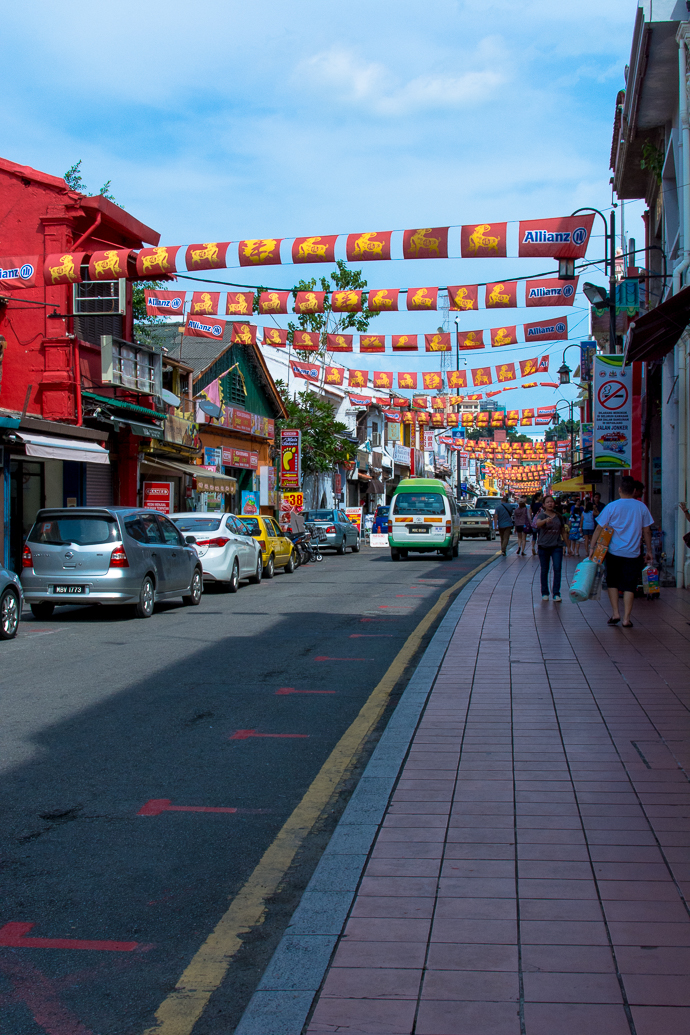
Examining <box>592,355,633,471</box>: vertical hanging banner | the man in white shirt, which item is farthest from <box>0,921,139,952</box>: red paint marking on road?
<box>592,355,633,471</box>: vertical hanging banner

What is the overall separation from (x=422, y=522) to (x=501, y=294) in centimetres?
1214

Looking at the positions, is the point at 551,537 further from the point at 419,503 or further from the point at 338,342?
the point at 419,503

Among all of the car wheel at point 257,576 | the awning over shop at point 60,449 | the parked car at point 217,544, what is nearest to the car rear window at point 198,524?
the parked car at point 217,544

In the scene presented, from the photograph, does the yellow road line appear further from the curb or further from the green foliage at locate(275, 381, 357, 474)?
the green foliage at locate(275, 381, 357, 474)

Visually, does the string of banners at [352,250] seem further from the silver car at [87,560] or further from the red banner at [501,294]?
the silver car at [87,560]

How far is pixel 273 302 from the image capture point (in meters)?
18.0

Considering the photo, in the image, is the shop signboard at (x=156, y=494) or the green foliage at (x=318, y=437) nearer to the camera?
the shop signboard at (x=156, y=494)

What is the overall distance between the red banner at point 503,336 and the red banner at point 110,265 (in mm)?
8700

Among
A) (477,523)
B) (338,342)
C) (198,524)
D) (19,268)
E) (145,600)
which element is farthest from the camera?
(477,523)

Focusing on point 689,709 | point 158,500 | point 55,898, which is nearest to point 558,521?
point 689,709

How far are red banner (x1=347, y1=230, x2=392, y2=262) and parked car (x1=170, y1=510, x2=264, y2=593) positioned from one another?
644 centimetres

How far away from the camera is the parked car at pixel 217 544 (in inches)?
739

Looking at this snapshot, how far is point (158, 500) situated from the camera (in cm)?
2656

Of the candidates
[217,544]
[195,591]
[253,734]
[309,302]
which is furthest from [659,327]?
[217,544]
